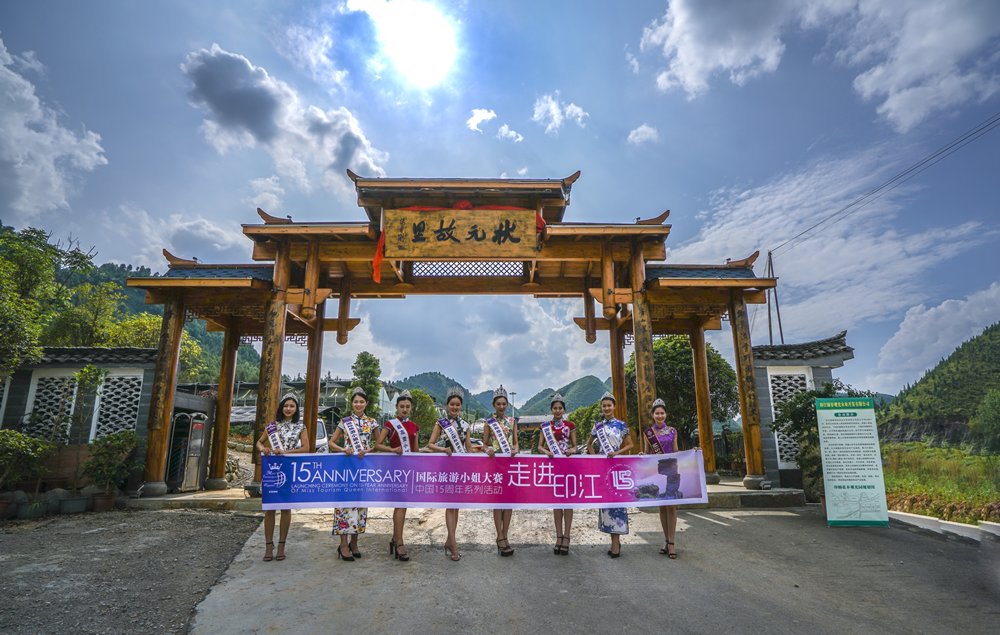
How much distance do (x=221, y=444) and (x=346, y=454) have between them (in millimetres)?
7390

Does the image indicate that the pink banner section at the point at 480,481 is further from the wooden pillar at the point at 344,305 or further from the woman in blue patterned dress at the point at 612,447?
the wooden pillar at the point at 344,305

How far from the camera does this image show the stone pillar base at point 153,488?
8.03 meters

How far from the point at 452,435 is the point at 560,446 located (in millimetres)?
1107

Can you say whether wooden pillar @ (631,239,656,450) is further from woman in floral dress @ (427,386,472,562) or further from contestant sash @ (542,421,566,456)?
woman in floral dress @ (427,386,472,562)

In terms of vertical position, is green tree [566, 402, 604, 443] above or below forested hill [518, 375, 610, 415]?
below

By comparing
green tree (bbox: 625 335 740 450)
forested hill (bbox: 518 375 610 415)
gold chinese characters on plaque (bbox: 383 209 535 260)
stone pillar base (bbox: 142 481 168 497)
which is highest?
forested hill (bbox: 518 375 610 415)

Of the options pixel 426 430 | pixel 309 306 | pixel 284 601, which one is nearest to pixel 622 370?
pixel 309 306

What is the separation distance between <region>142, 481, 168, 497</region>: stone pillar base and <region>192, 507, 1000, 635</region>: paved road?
11.8 feet

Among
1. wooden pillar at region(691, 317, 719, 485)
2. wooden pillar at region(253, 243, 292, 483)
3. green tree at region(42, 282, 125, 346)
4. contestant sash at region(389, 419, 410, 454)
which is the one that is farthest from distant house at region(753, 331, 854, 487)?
green tree at region(42, 282, 125, 346)

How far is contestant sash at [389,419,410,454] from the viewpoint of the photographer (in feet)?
15.7

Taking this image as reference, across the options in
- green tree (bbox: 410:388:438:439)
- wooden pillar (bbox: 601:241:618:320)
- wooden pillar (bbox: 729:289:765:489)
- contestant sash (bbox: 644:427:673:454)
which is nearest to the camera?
contestant sash (bbox: 644:427:673:454)

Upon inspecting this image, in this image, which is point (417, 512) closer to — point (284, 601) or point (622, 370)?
point (284, 601)

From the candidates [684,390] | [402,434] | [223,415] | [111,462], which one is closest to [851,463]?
[402,434]

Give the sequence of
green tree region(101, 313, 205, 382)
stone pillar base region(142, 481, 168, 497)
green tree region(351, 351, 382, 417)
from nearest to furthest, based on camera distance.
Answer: stone pillar base region(142, 481, 168, 497) → green tree region(101, 313, 205, 382) → green tree region(351, 351, 382, 417)
